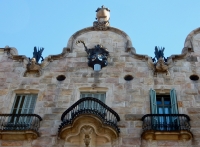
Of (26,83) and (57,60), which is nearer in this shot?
(26,83)

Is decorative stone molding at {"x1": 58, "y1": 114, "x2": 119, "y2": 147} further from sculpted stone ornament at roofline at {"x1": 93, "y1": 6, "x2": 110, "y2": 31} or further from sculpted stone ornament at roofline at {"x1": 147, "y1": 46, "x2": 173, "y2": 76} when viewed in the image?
sculpted stone ornament at roofline at {"x1": 93, "y1": 6, "x2": 110, "y2": 31}

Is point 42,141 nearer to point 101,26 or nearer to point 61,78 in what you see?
point 61,78

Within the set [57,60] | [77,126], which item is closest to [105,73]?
[57,60]

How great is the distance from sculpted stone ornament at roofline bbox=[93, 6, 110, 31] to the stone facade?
2.75 ft

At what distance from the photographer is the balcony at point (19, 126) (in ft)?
53.1

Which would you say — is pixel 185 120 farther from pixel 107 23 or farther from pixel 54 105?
pixel 107 23

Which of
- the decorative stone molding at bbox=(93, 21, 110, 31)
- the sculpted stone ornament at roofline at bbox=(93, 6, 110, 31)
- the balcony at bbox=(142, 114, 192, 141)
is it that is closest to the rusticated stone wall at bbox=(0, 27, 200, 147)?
the balcony at bbox=(142, 114, 192, 141)

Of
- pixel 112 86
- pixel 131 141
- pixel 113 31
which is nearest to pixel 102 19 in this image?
pixel 113 31

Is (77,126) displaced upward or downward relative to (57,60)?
downward

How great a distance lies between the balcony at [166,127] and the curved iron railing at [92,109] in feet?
4.09

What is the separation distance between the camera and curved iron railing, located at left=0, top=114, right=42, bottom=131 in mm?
16656

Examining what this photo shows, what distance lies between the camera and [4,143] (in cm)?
1602

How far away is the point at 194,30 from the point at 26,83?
9.72 metres

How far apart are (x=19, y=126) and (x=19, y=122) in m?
0.32
